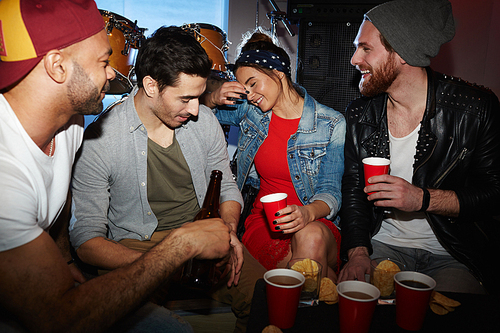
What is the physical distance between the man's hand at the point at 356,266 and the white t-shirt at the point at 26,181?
1.27m

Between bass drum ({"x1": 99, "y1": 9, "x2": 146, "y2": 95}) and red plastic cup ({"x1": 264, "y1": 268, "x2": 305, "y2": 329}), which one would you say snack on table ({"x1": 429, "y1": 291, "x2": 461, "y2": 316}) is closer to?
red plastic cup ({"x1": 264, "y1": 268, "x2": 305, "y2": 329})

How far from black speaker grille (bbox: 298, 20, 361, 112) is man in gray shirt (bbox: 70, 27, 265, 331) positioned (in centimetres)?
185

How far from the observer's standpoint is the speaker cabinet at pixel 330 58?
3336 mm

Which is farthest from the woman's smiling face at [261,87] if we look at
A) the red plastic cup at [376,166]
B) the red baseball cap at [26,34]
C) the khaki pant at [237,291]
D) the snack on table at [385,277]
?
the snack on table at [385,277]

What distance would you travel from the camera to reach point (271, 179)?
7.47 ft

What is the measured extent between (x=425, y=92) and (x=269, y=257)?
1.28m

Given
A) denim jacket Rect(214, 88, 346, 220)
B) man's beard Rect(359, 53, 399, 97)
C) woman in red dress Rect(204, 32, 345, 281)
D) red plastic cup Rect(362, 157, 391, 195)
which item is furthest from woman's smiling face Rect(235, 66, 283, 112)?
red plastic cup Rect(362, 157, 391, 195)

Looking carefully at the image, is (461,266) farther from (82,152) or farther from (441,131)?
(82,152)

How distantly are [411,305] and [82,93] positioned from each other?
1247mm

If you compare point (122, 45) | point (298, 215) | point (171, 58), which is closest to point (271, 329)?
point (298, 215)

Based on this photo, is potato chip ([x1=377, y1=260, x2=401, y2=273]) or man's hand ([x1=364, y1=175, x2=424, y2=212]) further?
man's hand ([x1=364, y1=175, x2=424, y2=212])

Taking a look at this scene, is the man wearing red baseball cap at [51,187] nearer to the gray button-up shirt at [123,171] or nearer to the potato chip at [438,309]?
the gray button-up shirt at [123,171]

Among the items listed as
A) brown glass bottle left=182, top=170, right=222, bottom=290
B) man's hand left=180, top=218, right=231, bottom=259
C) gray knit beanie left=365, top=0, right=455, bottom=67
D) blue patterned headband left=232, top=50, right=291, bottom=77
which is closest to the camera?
man's hand left=180, top=218, right=231, bottom=259

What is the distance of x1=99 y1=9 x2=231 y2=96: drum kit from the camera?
8.50 feet
